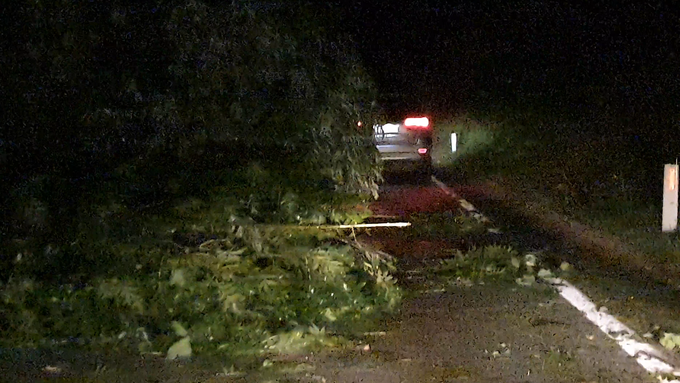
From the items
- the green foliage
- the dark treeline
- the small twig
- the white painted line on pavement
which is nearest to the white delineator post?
the white painted line on pavement

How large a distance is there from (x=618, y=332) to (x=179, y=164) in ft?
15.0

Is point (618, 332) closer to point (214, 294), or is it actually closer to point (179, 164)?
point (214, 294)

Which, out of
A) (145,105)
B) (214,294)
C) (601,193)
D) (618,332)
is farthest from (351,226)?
(601,193)

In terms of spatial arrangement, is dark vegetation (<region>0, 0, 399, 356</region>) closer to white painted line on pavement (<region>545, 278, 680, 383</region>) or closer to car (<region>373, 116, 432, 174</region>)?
white painted line on pavement (<region>545, 278, 680, 383</region>)

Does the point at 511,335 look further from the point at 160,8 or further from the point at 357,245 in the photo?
the point at 160,8

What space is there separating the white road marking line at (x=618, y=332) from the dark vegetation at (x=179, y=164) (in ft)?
5.79

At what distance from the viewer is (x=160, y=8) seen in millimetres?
9000

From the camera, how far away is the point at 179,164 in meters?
9.07

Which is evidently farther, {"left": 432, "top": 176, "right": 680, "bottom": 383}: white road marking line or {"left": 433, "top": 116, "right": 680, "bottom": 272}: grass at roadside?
{"left": 433, "top": 116, "right": 680, "bottom": 272}: grass at roadside

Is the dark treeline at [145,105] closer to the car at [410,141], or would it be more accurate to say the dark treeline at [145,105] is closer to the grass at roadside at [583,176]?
the grass at roadside at [583,176]

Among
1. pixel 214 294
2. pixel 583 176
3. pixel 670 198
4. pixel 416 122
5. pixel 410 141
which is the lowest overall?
pixel 583 176

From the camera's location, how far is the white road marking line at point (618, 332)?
6.25 m

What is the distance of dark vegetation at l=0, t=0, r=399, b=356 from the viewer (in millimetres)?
7887

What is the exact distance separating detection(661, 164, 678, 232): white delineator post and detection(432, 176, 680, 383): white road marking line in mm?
3038
